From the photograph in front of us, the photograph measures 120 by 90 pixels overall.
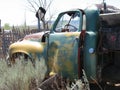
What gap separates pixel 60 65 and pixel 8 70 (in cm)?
134

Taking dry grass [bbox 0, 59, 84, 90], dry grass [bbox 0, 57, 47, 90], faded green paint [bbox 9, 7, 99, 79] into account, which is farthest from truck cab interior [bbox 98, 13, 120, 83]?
dry grass [bbox 0, 57, 47, 90]

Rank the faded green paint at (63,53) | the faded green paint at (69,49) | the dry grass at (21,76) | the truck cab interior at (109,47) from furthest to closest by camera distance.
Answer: the faded green paint at (63,53)
the faded green paint at (69,49)
the truck cab interior at (109,47)
the dry grass at (21,76)

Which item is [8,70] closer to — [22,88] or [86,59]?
[22,88]

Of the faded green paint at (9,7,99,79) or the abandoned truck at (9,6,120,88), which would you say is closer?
the abandoned truck at (9,6,120,88)

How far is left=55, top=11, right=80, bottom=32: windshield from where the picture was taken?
8.66 metres

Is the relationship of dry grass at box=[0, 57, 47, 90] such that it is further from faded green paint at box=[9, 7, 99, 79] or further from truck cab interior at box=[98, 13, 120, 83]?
truck cab interior at box=[98, 13, 120, 83]

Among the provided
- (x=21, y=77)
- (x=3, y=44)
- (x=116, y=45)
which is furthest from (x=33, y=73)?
(x=3, y=44)

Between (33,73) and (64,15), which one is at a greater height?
(64,15)

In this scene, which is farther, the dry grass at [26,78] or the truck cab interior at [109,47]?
the truck cab interior at [109,47]

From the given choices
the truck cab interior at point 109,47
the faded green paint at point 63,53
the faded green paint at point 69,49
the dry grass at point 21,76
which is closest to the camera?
the dry grass at point 21,76

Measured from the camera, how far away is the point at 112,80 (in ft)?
26.5

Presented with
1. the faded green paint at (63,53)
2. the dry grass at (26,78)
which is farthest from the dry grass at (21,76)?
the faded green paint at (63,53)

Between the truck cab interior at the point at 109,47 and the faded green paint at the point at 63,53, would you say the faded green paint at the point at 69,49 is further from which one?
the truck cab interior at the point at 109,47

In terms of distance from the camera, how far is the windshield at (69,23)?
8.66 meters
